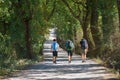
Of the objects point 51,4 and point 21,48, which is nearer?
point 21,48

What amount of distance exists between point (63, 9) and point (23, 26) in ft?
60.3

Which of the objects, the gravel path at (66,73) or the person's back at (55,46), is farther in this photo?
the person's back at (55,46)

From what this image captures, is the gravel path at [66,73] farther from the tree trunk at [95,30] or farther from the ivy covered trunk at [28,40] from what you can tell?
the tree trunk at [95,30]

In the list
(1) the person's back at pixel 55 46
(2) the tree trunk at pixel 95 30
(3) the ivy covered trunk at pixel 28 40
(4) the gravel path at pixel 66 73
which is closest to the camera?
(4) the gravel path at pixel 66 73

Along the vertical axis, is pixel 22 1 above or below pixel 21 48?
above

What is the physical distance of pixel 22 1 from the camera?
115 feet

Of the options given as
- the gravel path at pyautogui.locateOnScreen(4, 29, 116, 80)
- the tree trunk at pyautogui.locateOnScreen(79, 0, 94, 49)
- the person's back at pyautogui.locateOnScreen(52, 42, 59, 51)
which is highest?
the tree trunk at pyautogui.locateOnScreen(79, 0, 94, 49)

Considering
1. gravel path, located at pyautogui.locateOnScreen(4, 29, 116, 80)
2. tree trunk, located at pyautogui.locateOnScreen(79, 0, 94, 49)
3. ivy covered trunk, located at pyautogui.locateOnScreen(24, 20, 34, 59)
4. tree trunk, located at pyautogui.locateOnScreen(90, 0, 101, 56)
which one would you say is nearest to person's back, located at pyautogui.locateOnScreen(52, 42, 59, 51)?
gravel path, located at pyautogui.locateOnScreen(4, 29, 116, 80)

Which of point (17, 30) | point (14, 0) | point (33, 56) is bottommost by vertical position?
point (33, 56)

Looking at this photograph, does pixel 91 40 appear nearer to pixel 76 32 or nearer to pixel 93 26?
pixel 93 26

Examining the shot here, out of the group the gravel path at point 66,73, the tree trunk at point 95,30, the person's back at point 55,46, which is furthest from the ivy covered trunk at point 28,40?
the gravel path at point 66,73

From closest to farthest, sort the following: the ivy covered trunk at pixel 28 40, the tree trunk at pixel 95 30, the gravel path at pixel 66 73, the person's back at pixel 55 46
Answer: the gravel path at pixel 66 73
the person's back at pixel 55 46
the ivy covered trunk at pixel 28 40
the tree trunk at pixel 95 30

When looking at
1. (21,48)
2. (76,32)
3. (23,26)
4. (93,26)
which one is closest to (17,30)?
(23,26)

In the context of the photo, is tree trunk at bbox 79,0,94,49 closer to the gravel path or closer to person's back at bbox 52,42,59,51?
person's back at bbox 52,42,59,51
